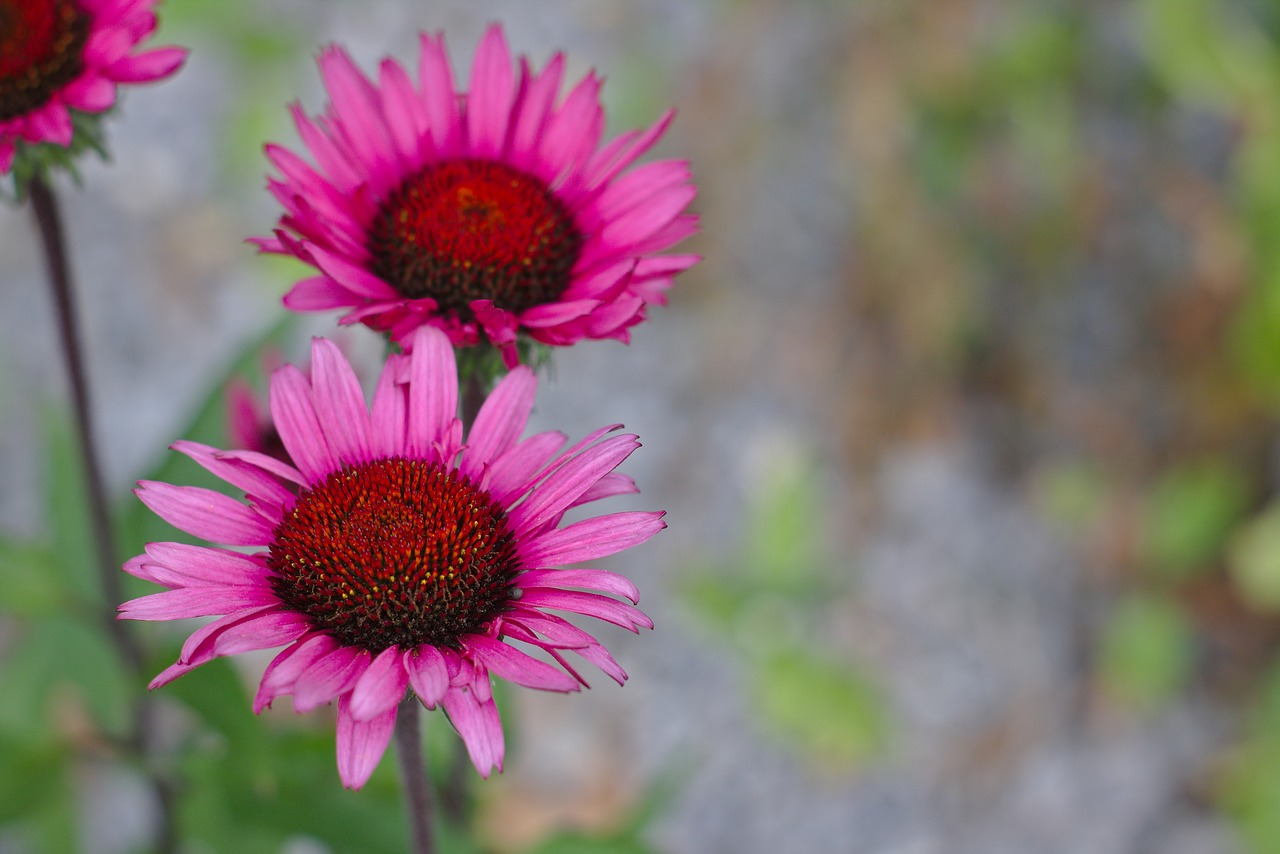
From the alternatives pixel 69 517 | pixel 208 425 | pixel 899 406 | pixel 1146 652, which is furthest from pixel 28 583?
pixel 1146 652

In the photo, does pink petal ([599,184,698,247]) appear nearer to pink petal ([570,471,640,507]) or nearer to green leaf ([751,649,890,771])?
pink petal ([570,471,640,507])

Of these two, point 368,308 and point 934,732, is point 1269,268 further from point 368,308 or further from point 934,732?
point 368,308

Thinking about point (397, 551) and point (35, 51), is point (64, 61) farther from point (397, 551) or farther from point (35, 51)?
point (397, 551)

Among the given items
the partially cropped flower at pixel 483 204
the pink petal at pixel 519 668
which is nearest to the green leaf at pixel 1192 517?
the partially cropped flower at pixel 483 204

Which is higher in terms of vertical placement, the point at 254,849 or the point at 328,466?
the point at 328,466

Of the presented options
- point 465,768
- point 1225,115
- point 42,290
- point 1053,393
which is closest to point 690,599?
point 1053,393

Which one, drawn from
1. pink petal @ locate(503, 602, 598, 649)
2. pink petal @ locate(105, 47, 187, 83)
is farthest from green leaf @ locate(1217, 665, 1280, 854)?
pink petal @ locate(105, 47, 187, 83)

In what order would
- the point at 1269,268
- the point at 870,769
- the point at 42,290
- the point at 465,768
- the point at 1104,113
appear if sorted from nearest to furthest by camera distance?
1. the point at 465,768
2. the point at 1269,268
3. the point at 870,769
4. the point at 1104,113
5. the point at 42,290
